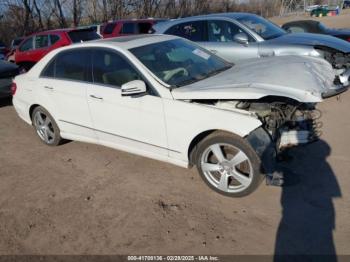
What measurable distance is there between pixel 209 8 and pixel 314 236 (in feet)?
120

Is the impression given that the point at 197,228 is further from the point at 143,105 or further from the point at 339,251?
the point at 143,105

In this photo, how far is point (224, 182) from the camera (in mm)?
3697

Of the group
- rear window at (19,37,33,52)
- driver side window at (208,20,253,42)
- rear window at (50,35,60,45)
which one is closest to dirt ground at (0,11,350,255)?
driver side window at (208,20,253,42)

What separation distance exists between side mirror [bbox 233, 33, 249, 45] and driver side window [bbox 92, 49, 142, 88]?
3376 millimetres

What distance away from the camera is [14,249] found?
319 centimetres

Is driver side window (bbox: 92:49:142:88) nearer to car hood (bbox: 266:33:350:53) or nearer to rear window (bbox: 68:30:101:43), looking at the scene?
car hood (bbox: 266:33:350:53)

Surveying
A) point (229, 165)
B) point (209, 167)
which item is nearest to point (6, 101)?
point (209, 167)

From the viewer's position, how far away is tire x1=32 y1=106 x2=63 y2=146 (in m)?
5.20

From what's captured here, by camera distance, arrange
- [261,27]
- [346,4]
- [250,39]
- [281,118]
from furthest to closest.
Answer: [346,4], [261,27], [250,39], [281,118]

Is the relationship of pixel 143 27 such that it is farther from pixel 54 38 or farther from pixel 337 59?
pixel 337 59

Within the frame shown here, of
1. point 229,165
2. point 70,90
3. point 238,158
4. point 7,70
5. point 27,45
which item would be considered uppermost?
point 70,90

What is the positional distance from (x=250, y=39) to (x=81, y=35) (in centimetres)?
668

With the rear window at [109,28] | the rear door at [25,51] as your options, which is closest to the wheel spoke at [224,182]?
the rear window at [109,28]

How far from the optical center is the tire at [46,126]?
520 centimetres
